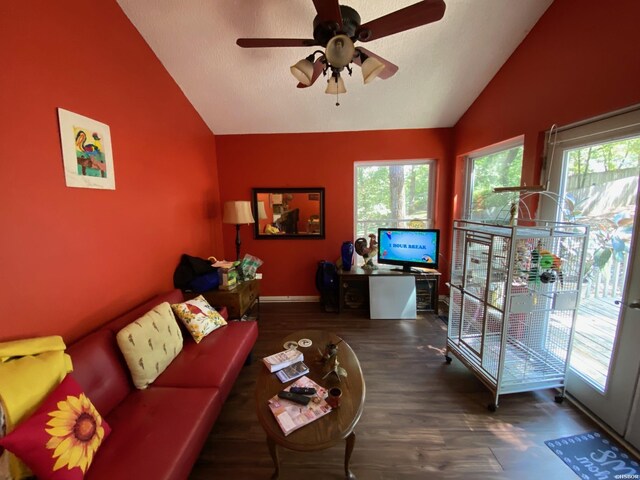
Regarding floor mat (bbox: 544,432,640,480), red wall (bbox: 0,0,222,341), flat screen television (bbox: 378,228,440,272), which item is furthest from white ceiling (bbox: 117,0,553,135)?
floor mat (bbox: 544,432,640,480)

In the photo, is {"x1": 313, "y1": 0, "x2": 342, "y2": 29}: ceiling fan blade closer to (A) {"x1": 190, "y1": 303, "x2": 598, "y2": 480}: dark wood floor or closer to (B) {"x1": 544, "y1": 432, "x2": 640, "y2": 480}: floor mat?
(A) {"x1": 190, "y1": 303, "x2": 598, "y2": 480}: dark wood floor

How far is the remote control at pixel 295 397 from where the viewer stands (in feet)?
4.34

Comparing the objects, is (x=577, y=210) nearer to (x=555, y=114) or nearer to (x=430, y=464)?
(x=555, y=114)

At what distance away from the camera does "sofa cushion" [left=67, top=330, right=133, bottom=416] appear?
4.43 feet

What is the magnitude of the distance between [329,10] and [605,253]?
229cm

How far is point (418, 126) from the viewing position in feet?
11.0

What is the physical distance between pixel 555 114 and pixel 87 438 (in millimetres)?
3436

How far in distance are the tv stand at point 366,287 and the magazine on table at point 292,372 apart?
69.9 inches

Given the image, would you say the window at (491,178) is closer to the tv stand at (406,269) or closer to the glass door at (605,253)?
the glass door at (605,253)

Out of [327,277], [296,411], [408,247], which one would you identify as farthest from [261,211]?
[296,411]

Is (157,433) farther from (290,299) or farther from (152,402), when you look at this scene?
(290,299)

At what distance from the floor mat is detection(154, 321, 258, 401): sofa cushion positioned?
202 centimetres

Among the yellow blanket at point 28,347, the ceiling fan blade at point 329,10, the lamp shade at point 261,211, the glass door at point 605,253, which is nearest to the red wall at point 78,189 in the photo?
the yellow blanket at point 28,347

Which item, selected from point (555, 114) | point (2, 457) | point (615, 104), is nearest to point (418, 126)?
point (555, 114)
